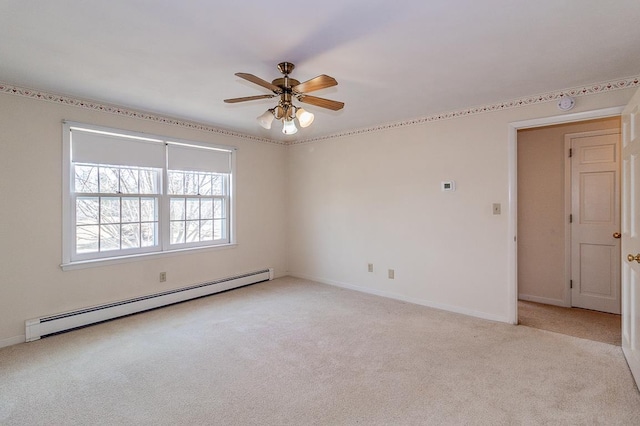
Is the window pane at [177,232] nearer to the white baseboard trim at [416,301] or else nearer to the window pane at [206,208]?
the window pane at [206,208]

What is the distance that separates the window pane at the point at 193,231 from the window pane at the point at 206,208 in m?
0.13

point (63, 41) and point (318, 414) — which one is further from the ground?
point (63, 41)

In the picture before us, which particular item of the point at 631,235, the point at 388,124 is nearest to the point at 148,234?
the point at 388,124

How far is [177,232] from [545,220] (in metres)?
4.74

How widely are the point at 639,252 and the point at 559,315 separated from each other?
1929 millimetres

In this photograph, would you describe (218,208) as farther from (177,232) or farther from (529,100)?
(529,100)

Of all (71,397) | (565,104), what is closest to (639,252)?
(565,104)

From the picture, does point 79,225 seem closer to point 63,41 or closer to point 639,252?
point 63,41

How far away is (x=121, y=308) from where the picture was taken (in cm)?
359

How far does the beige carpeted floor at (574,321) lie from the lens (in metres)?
3.11

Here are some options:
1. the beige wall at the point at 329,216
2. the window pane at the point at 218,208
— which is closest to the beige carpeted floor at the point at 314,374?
the beige wall at the point at 329,216

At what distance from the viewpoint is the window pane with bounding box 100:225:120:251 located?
140 inches

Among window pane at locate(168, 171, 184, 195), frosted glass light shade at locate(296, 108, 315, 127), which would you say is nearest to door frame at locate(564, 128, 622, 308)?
frosted glass light shade at locate(296, 108, 315, 127)

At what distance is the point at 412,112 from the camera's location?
3842 mm
